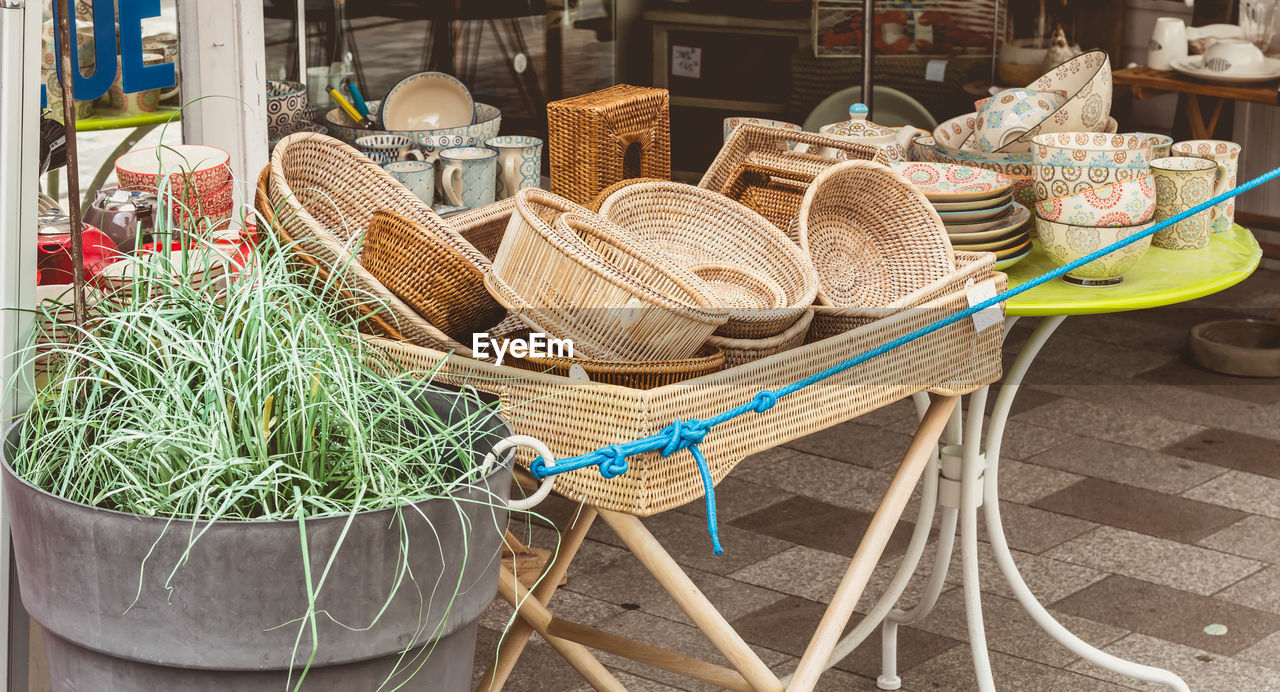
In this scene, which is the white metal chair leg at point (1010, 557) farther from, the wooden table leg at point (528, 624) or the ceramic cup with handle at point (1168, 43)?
the ceramic cup with handle at point (1168, 43)

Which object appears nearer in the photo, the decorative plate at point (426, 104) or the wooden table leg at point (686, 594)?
the wooden table leg at point (686, 594)

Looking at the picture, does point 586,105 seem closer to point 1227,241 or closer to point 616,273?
point 616,273

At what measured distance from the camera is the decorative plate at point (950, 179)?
1993 mm

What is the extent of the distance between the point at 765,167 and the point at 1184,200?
2.15ft

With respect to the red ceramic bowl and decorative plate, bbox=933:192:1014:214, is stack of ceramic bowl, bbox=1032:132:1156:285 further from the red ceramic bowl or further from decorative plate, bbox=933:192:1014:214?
the red ceramic bowl

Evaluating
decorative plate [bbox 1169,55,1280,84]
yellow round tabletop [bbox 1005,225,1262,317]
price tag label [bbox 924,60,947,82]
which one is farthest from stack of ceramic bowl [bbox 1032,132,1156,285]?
price tag label [bbox 924,60,947,82]

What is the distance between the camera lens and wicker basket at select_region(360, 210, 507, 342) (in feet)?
4.84

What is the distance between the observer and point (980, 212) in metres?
1.94

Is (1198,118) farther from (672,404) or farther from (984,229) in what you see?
(672,404)

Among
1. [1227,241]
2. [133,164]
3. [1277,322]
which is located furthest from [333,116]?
[1277,322]

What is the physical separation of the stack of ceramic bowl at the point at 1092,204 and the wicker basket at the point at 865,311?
0.25m

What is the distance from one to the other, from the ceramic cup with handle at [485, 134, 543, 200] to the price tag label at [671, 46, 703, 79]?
2504mm

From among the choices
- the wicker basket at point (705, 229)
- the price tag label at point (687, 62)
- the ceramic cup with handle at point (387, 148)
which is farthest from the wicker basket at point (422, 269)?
the price tag label at point (687, 62)

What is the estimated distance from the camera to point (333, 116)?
2.45m
